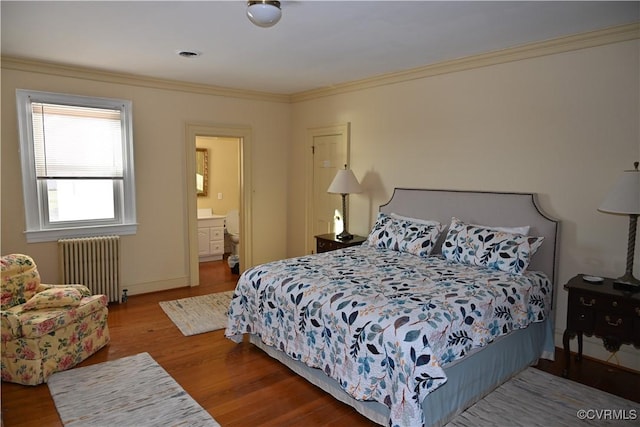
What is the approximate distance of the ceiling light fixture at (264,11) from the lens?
92.8 inches

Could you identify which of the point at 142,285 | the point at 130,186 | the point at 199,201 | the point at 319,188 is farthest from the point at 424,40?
the point at 199,201

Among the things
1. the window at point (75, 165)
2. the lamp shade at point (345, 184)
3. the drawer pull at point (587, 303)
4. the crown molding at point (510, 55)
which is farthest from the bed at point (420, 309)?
the window at point (75, 165)

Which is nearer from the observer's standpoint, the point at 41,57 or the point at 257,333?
the point at 257,333

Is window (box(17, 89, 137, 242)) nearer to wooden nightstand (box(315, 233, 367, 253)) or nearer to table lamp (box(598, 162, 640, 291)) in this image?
wooden nightstand (box(315, 233, 367, 253))

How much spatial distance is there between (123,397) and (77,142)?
2.93 meters

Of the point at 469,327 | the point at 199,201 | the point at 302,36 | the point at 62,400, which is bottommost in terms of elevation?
the point at 62,400

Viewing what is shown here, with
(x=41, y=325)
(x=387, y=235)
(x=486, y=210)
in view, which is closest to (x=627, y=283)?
(x=486, y=210)

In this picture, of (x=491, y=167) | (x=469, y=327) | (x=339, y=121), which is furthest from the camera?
(x=339, y=121)

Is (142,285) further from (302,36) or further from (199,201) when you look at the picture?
(302,36)

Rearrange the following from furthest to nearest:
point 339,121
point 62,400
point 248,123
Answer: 1. point 248,123
2. point 339,121
3. point 62,400

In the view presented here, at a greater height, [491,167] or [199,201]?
[491,167]

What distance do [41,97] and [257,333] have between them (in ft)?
10.7

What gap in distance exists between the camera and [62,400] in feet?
8.88

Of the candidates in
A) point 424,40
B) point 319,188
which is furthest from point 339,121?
point 424,40
